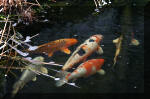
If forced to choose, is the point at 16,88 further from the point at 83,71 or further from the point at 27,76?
the point at 83,71

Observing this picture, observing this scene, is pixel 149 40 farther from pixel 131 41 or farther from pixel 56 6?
pixel 56 6

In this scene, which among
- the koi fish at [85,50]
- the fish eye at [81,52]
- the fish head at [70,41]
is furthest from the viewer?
the fish head at [70,41]

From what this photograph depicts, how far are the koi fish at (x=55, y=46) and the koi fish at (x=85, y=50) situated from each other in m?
0.12

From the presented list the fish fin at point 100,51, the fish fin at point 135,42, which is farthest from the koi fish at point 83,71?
the fish fin at point 135,42

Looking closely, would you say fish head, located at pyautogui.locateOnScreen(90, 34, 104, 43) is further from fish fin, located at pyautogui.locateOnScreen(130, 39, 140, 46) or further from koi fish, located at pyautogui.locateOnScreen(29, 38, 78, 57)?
fish fin, located at pyautogui.locateOnScreen(130, 39, 140, 46)

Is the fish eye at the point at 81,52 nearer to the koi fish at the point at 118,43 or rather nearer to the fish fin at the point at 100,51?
the fish fin at the point at 100,51

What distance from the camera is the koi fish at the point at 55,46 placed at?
2.58 metres

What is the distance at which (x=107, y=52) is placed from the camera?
255 cm

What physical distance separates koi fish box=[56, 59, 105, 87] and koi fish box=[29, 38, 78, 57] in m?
0.35

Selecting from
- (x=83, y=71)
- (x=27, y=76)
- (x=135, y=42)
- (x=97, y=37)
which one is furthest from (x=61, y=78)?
(x=135, y=42)

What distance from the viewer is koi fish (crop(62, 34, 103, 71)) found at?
93.2 inches

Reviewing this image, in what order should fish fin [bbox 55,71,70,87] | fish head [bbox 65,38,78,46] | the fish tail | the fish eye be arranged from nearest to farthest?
the fish tail → fish fin [bbox 55,71,70,87] → the fish eye → fish head [bbox 65,38,78,46]

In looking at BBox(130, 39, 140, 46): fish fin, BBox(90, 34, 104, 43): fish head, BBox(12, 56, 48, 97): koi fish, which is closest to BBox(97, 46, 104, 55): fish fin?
BBox(90, 34, 104, 43): fish head

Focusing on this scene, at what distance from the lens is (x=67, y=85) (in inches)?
82.4
